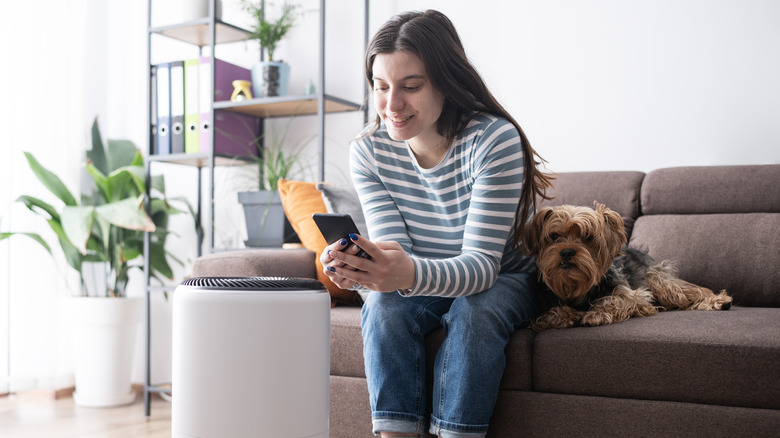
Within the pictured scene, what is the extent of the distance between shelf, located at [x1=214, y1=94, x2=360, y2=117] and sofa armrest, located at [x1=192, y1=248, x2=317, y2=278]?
0.79 metres

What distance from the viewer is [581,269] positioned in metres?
1.61

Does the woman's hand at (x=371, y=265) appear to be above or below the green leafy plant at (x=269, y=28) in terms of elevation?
below

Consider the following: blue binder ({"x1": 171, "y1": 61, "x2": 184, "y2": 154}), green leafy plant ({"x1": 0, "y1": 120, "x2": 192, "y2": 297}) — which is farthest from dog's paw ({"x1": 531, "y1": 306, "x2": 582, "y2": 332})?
blue binder ({"x1": 171, "y1": 61, "x2": 184, "y2": 154})

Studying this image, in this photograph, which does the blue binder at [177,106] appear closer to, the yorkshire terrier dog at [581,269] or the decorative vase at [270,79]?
the decorative vase at [270,79]

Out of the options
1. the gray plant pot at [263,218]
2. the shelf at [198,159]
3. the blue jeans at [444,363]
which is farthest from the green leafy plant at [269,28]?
the blue jeans at [444,363]

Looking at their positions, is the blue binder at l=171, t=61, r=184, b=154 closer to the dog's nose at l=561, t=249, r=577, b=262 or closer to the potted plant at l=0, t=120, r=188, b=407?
the potted plant at l=0, t=120, r=188, b=407

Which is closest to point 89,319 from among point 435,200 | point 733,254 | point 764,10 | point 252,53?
point 252,53

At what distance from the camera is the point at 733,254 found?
1.98 m

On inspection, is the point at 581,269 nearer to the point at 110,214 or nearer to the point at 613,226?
the point at 613,226

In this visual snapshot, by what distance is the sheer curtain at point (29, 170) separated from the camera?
286cm

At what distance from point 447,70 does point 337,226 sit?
19.1 inches

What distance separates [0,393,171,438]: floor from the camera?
2.41 m

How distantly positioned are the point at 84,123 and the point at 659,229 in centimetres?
248

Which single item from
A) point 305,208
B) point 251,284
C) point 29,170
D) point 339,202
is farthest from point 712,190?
point 29,170
